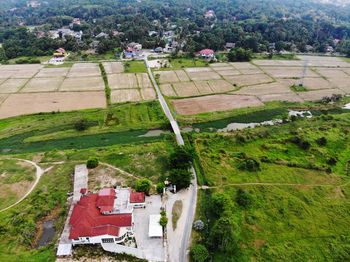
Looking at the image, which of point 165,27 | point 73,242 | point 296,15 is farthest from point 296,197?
point 296,15

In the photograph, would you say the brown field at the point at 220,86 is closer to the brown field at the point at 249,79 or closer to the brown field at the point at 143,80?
the brown field at the point at 249,79

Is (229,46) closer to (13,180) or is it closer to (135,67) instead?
(135,67)

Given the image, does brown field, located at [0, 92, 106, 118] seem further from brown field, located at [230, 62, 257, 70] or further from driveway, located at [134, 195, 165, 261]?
brown field, located at [230, 62, 257, 70]

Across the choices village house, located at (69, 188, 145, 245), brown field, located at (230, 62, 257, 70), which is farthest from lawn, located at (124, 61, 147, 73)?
village house, located at (69, 188, 145, 245)

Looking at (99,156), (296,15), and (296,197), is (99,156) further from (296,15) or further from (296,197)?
(296,15)

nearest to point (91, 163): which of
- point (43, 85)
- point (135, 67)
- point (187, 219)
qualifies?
point (187, 219)

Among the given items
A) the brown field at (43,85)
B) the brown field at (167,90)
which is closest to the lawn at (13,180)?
the brown field at (43,85)
